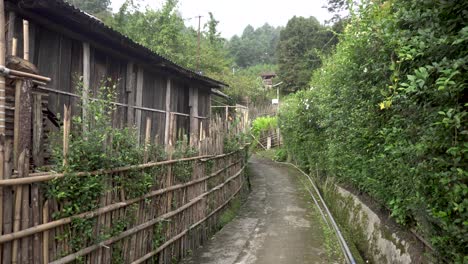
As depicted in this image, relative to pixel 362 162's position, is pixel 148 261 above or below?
below

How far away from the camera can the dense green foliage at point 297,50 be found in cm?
3822

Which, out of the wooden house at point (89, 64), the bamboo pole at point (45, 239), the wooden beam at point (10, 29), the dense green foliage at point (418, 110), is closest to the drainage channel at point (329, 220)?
the dense green foliage at point (418, 110)

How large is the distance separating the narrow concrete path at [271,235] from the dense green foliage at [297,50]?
2649 cm

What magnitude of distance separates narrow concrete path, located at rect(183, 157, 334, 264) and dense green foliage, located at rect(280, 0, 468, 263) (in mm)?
2203

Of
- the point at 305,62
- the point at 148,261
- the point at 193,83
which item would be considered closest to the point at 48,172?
the point at 148,261

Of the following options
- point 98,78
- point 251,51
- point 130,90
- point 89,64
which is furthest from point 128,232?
point 251,51

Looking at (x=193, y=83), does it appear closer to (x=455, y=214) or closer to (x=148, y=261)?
(x=148, y=261)

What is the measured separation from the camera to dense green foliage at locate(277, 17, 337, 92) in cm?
3822

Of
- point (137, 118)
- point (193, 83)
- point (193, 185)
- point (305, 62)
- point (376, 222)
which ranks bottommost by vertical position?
point (376, 222)

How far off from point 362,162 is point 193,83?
724 centimetres

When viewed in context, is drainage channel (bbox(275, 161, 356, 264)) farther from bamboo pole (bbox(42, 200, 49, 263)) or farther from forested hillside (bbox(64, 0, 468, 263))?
bamboo pole (bbox(42, 200, 49, 263))

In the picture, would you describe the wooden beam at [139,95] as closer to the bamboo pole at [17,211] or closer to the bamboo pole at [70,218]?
the bamboo pole at [70,218]

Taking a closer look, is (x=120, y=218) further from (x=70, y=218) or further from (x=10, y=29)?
(x=10, y=29)

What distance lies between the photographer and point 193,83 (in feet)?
39.9
